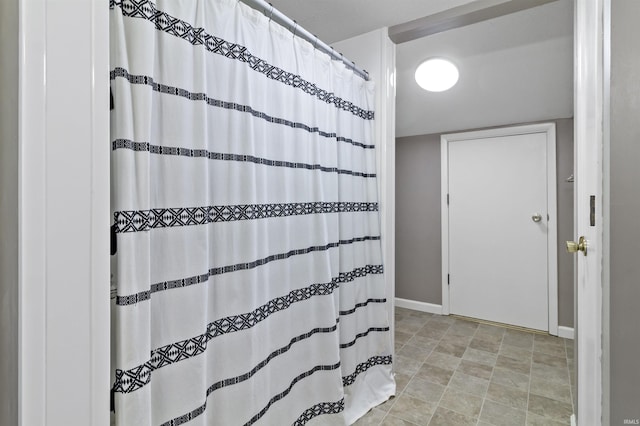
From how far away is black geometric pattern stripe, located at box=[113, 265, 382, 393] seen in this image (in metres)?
0.76

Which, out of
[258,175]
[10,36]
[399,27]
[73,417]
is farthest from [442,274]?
[10,36]

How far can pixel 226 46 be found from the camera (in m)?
1.07

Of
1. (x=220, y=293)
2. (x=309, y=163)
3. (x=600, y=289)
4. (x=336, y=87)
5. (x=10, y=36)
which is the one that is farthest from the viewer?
(x=336, y=87)

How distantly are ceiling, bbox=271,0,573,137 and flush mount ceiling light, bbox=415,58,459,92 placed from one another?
5 centimetres

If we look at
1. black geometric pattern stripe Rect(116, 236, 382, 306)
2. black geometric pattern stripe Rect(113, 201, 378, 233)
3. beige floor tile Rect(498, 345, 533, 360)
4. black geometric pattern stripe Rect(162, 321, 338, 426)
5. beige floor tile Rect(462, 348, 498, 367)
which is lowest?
beige floor tile Rect(462, 348, 498, 367)

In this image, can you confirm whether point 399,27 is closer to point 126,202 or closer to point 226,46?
point 226,46

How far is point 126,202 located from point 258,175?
19.7 inches

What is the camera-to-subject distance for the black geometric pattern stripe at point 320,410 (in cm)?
141

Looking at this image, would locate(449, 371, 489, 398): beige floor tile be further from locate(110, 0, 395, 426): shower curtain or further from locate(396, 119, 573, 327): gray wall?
locate(396, 119, 573, 327): gray wall

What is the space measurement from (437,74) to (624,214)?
2.02m

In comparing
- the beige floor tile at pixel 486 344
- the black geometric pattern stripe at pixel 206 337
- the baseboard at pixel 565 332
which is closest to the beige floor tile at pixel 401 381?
the beige floor tile at pixel 486 344

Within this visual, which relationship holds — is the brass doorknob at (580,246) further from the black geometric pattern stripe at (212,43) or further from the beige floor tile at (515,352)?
the beige floor tile at (515,352)

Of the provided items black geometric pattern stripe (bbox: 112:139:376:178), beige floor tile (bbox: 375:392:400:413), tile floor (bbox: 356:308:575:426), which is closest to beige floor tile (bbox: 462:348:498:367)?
tile floor (bbox: 356:308:575:426)

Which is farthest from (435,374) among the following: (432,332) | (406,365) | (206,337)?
(206,337)
